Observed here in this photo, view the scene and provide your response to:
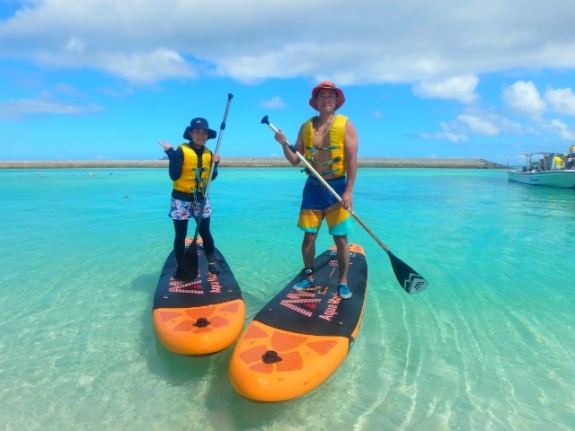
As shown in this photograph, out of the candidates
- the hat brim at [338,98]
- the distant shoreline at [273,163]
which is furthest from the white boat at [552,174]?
the distant shoreline at [273,163]

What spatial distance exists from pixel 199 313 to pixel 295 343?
1260 millimetres

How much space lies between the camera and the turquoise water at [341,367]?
3.47 meters

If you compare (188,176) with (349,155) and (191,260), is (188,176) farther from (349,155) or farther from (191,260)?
(349,155)

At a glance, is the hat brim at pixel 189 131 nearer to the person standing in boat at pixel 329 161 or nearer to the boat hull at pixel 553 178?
the person standing in boat at pixel 329 161

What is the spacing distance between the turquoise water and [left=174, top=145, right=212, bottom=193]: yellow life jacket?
1955 mm

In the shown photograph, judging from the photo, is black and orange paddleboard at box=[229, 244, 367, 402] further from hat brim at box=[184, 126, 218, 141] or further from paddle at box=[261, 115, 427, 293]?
hat brim at box=[184, 126, 218, 141]

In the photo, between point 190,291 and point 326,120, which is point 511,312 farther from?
point 190,291

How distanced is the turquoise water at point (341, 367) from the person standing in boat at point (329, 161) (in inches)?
53.9

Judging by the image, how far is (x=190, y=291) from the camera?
4.98m

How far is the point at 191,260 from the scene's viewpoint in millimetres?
5516

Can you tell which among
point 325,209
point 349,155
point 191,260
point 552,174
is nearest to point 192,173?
point 191,260

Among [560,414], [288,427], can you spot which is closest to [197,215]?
[288,427]

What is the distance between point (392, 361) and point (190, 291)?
2695 millimetres

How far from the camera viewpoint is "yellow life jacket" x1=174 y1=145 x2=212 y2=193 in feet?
17.3
